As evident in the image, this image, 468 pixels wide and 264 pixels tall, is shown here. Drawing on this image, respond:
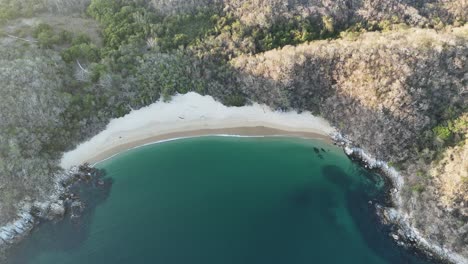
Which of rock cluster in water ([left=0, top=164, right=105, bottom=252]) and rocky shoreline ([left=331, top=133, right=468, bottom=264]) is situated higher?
rock cluster in water ([left=0, top=164, right=105, bottom=252])

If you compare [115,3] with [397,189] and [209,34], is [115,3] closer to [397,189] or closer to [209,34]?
[209,34]

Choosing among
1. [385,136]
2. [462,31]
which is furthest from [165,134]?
[462,31]

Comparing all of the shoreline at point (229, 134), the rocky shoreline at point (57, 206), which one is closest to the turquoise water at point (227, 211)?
the shoreline at point (229, 134)

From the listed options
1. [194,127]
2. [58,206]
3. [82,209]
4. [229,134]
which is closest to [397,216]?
[229,134]

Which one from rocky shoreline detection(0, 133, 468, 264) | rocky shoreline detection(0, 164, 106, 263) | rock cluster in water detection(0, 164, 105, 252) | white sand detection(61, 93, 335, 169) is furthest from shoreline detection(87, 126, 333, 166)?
rocky shoreline detection(0, 164, 106, 263)

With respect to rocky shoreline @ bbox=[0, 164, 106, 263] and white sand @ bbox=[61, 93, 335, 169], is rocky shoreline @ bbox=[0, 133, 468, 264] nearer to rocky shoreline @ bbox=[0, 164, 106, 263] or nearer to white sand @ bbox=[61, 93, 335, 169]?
rocky shoreline @ bbox=[0, 164, 106, 263]

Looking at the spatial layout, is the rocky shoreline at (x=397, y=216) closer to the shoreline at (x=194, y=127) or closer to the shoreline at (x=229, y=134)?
the shoreline at (x=194, y=127)
